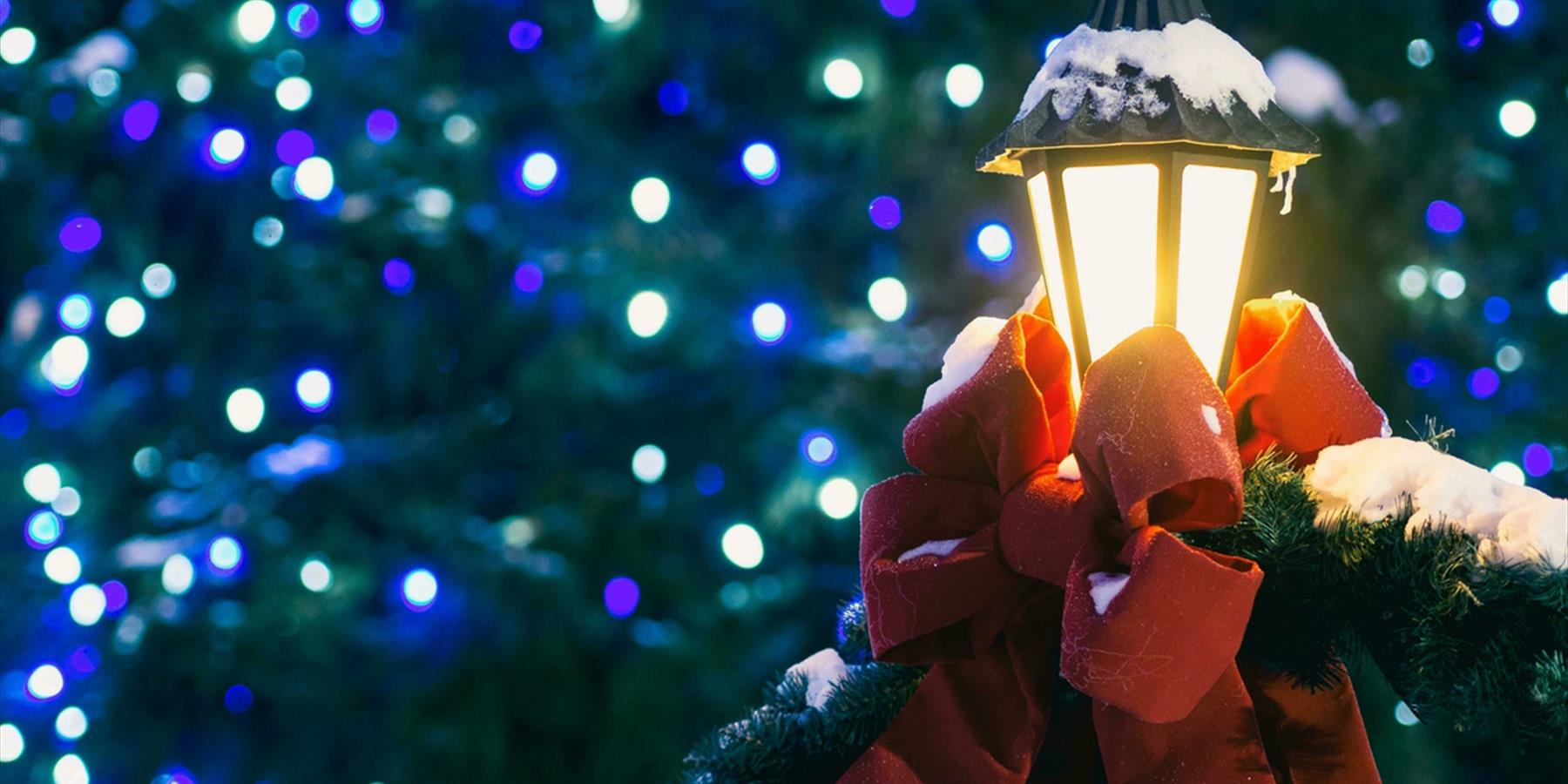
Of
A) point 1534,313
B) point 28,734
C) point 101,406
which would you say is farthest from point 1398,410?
point 28,734

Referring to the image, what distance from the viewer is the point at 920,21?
1.96 m

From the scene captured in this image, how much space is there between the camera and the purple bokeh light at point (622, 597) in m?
1.98

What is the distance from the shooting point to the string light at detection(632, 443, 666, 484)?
2.03 m

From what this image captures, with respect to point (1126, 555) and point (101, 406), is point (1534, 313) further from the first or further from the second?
point (101, 406)

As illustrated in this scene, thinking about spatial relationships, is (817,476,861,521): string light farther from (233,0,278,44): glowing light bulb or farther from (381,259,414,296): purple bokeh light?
(233,0,278,44): glowing light bulb

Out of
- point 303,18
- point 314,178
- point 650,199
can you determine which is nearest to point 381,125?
point 314,178

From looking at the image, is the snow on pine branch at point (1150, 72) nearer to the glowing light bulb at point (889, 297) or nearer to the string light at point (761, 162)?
the glowing light bulb at point (889, 297)

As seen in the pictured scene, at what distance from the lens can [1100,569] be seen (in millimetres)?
517

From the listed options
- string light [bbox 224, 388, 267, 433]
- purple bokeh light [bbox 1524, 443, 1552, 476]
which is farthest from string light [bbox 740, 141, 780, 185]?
purple bokeh light [bbox 1524, 443, 1552, 476]

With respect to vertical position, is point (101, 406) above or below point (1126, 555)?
below

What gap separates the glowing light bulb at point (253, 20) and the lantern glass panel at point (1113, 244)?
1920 millimetres

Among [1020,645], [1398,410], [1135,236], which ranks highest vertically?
[1135,236]

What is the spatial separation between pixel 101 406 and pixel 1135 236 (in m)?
2.06

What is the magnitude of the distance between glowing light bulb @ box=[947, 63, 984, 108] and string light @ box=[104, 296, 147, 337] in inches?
57.6
